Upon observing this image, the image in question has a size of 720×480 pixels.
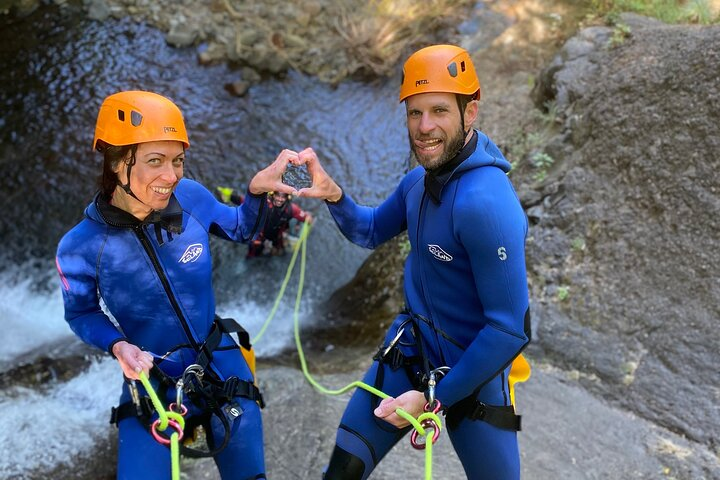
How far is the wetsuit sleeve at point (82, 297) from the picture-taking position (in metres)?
2.25

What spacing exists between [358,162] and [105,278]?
527 cm

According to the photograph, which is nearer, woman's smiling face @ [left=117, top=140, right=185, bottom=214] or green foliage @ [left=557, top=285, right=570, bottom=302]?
woman's smiling face @ [left=117, top=140, right=185, bottom=214]

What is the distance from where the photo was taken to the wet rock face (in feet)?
11.8

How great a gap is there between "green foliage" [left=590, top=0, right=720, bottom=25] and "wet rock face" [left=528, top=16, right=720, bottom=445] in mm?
969

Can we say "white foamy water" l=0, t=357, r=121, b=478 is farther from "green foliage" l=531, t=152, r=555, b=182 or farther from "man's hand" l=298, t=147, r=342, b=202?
"green foliage" l=531, t=152, r=555, b=182

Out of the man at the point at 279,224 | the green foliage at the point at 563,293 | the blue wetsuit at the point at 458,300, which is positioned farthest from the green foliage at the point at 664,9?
the blue wetsuit at the point at 458,300

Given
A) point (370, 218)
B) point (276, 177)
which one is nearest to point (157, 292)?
point (276, 177)

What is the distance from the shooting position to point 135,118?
2.13 meters

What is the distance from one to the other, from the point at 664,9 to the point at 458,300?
226 inches

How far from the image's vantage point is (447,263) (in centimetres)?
221

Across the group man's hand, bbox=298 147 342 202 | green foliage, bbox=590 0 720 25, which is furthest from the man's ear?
green foliage, bbox=590 0 720 25

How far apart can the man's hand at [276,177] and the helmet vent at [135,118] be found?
0.53m

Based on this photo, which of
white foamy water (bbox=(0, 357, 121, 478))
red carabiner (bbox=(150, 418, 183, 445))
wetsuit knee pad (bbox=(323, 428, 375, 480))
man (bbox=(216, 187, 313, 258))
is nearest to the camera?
red carabiner (bbox=(150, 418, 183, 445))

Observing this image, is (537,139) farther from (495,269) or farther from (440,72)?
(495,269)
